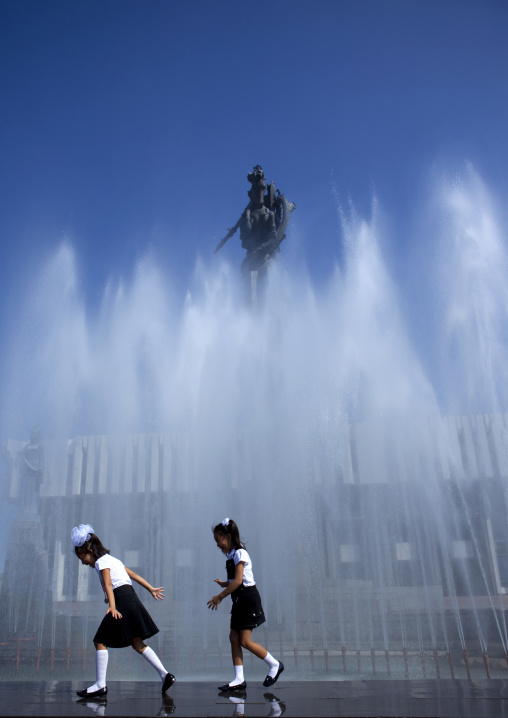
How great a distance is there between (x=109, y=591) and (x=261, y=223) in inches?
736

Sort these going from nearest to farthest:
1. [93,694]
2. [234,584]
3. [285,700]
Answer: [285,700] → [93,694] → [234,584]

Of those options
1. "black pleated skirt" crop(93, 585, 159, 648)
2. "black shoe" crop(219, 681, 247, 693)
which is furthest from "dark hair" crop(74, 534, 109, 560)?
"black shoe" crop(219, 681, 247, 693)

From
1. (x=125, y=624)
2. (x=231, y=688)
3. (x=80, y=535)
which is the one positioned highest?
(x=80, y=535)

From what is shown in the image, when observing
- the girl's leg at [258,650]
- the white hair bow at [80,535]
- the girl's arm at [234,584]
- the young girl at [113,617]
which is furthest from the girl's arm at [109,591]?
the girl's leg at [258,650]

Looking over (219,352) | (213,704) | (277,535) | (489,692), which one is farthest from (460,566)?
(213,704)

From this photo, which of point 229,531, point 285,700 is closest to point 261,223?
point 229,531

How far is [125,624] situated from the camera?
474 centimetres

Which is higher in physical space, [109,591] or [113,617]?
[109,591]

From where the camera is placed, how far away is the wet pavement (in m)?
3.71

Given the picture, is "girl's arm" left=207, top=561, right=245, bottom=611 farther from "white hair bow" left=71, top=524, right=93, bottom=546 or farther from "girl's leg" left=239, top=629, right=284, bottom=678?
"white hair bow" left=71, top=524, right=93, bottom=546

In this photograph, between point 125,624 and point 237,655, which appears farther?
point 237,655

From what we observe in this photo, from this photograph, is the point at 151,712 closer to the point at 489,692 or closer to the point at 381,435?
the point at 489,692

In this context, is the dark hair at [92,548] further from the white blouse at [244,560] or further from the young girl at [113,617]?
the white blouse at [244,560]

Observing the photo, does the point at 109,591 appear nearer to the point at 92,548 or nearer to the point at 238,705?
the point at 92,548
